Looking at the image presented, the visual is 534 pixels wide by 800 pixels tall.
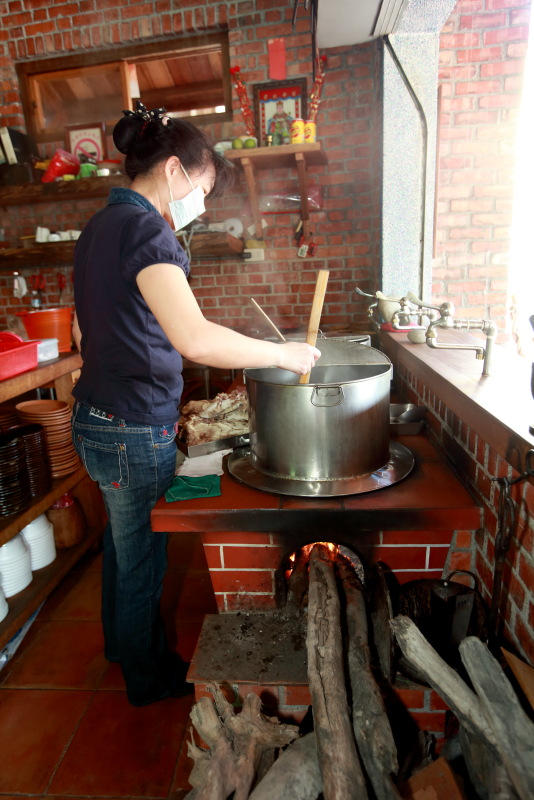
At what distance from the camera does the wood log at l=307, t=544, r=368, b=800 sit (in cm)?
103

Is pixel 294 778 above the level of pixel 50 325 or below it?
below

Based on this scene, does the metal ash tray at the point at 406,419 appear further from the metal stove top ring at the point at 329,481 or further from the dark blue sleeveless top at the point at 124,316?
the dark blue sleeveless top at the point at 124,316

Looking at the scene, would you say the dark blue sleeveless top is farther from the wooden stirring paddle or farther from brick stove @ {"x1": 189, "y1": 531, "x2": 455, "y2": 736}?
brick stove @ {"x1": 189, "y1": 531, "x2": 455, "y2": 736}

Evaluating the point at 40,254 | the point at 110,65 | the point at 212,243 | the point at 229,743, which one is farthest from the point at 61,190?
the point at 229,743

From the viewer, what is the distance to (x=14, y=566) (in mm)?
2164

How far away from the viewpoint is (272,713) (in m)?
1.46

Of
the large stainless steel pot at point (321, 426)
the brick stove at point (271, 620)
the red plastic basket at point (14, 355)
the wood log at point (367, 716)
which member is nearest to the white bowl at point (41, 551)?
the red plastic basket at point (14, 355)

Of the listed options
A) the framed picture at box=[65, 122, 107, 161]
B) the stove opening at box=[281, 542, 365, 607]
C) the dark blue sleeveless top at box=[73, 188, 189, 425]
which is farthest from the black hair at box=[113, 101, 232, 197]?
the framed picture at box=[65, 122, 107, 161]

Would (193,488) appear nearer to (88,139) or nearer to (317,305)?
(317,305)

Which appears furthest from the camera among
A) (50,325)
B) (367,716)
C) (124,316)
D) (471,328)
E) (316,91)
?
(316,91)

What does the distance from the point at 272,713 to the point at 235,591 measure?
353mm

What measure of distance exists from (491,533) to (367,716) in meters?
0.54

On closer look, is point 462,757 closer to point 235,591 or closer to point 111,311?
point 235,591

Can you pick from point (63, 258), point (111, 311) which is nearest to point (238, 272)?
point (63, 258)
